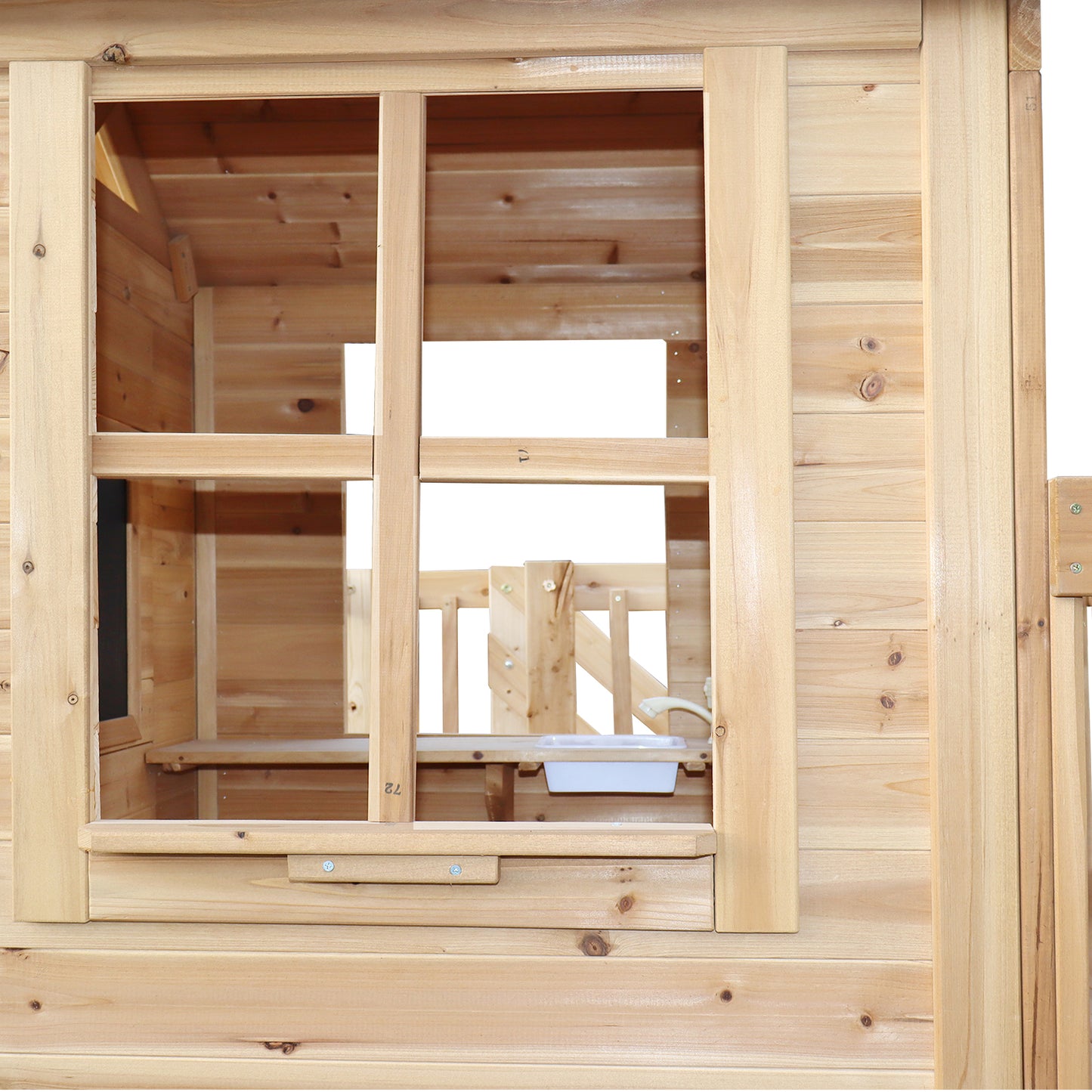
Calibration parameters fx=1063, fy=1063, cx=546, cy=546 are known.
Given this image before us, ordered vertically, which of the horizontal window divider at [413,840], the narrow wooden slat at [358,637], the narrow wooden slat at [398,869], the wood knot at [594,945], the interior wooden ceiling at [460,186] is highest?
the interior wooden ceiling at [460,186]

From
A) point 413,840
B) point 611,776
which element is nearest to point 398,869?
point 413,840

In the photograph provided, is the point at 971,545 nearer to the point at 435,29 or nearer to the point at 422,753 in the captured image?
the point at 435,29

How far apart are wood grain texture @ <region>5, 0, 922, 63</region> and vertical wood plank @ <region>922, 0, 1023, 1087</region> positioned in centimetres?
14

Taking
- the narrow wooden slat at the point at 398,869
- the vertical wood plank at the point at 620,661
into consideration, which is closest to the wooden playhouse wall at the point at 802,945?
the narrow wooden slat at the point at 398,869

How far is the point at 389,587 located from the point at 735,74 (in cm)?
88

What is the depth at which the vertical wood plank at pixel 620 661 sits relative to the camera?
351cm

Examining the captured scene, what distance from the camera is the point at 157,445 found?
61.0 inches

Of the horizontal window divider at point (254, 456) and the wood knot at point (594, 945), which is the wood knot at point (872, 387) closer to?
the horizontal window divider at point (254, 456)

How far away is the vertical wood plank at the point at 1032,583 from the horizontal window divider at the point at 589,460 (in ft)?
1.48

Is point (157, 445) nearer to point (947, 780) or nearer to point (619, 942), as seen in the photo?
point (619, 942)

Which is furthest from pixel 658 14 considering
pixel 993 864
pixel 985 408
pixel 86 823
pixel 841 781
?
pixel 86 823

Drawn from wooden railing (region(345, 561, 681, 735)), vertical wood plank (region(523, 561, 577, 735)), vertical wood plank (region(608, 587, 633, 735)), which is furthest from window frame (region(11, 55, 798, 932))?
vertical wood plank (region(523, 561, 577, 735))

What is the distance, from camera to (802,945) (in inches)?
58.9

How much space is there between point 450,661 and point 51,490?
7.97 feet
